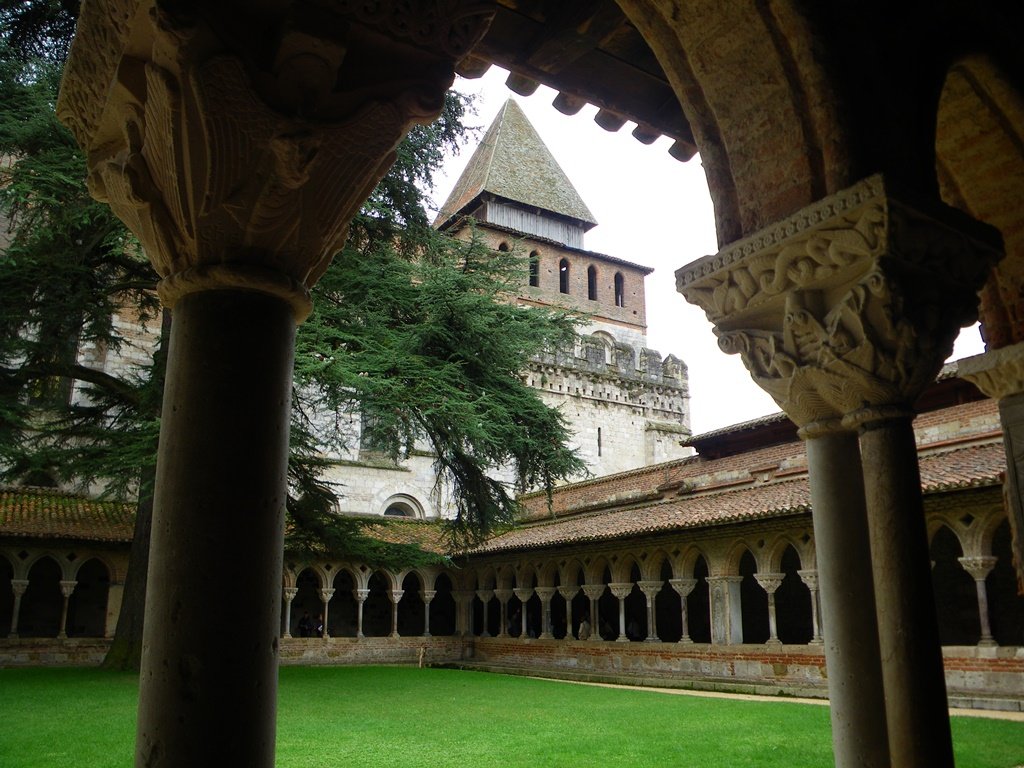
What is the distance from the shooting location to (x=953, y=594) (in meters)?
14.6

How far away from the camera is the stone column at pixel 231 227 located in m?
1.84

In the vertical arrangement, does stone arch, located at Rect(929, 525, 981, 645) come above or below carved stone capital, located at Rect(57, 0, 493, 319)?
below

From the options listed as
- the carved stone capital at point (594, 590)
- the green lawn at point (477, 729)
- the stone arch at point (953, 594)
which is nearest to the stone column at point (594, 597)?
the carved stone capital at point (594, 590)

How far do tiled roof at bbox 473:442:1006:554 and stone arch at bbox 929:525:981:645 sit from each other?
1719 mm

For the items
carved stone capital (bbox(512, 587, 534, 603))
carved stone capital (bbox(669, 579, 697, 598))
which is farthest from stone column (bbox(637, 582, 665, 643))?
carved stone capital (bbox(512, 587, 534, 603))

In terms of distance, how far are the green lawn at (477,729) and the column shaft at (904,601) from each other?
4.65 meters

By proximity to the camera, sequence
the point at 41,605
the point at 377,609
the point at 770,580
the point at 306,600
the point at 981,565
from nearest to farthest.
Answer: the point at 981,565 < the point at 770,580 < the point at 41,605 < the point at 306,600 < the point at 377,609

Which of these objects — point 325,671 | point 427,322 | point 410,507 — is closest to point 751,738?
point 427,322

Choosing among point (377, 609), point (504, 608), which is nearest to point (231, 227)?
point (504, 608)

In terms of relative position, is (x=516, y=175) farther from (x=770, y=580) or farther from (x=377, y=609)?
(x=770, y=580)

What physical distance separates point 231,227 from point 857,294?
216 centimetres

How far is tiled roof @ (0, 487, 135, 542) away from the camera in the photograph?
16938 mm

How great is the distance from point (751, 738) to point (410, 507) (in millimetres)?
20089

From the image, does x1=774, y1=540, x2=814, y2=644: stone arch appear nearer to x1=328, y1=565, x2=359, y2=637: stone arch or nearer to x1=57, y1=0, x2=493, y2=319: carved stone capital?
x1=328, y1=565, x2=359, y2=637: stone arch
